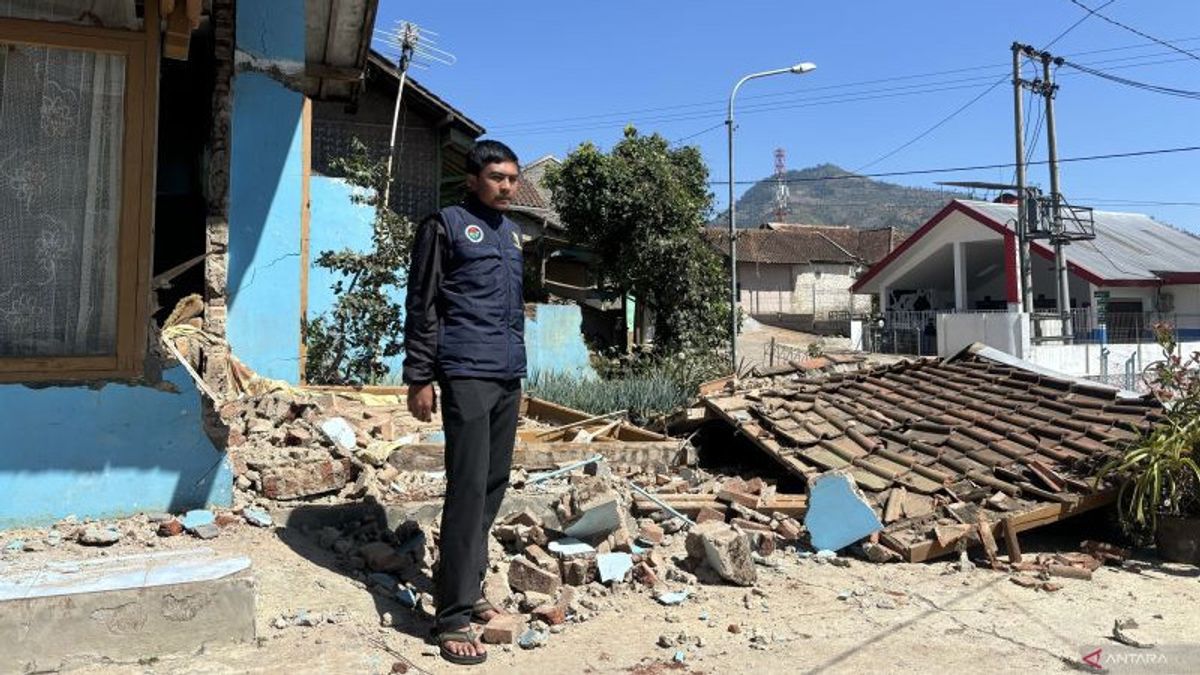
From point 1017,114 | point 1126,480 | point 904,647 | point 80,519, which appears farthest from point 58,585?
point 1017,114

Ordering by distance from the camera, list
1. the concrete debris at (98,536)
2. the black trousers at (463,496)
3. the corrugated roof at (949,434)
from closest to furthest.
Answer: the black trousers at (463,496) → the concrete debris at (98,536) → the corrugated roof at (949,434)

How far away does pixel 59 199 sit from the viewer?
13.1 ft

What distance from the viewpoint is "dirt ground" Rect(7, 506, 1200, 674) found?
3.24 meters

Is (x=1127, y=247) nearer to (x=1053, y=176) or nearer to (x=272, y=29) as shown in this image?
(x=1053, y=176)

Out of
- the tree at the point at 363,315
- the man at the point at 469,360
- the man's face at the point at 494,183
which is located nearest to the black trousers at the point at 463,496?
the man at the point at 469,360

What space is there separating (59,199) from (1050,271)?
33830 mm

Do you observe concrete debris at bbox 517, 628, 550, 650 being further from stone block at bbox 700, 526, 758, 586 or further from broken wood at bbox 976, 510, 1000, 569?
broken wood at bbox 976, 510, 1000, 569

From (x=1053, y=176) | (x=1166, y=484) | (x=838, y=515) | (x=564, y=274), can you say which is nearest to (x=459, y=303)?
(x=838, y=515)

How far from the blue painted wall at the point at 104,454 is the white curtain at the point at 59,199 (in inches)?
9.8

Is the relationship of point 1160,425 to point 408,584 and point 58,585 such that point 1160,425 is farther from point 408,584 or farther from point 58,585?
point 58,585

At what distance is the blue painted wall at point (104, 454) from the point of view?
3863mm

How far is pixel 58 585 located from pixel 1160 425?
6.30 meters

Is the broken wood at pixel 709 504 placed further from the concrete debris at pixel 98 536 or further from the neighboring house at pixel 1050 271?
the neighboring house at pixel 1050 271

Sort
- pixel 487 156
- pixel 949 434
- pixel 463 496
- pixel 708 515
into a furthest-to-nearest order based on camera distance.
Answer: pixel 949 434
pixel 708 515
pixel 487 156
pixel 463 496
